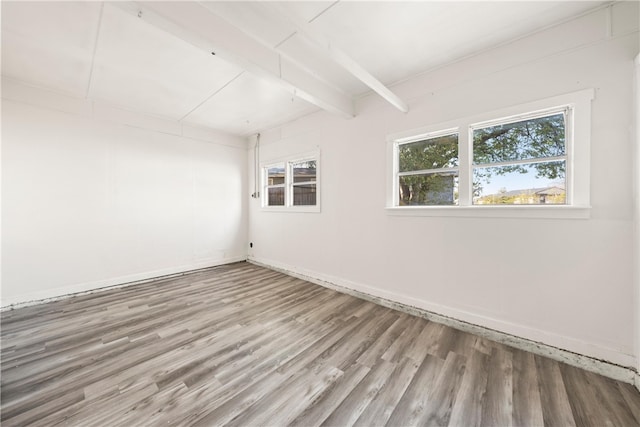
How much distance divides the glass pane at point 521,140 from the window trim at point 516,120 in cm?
5

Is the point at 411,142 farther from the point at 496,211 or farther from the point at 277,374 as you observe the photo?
the point at 277,374

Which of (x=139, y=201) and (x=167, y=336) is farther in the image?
(x=139, y=201)

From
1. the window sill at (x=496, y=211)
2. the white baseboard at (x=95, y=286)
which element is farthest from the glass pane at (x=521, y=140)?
the white baseboard at (x=95, y=286)

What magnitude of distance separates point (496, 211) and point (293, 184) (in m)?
3.17

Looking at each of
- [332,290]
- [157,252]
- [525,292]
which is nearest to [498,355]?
[525,292]

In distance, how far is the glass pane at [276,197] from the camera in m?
4.77

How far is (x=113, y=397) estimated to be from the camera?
5.09ft

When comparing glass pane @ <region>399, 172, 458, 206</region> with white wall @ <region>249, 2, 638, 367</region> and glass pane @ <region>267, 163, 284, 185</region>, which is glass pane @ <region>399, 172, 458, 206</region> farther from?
glass pane @ <region>267, 163, 284, 185</region>

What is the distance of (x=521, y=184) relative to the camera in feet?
7.26

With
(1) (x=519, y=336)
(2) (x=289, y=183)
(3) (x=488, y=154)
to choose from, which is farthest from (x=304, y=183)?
(1) (x=519, y=336)

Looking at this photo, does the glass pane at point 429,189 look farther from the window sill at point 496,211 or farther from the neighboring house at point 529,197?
the neighboring house at point 529,197

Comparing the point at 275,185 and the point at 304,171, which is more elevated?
the point at 304,171

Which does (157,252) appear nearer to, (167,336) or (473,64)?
(167,336)

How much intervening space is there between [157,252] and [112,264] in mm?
614
